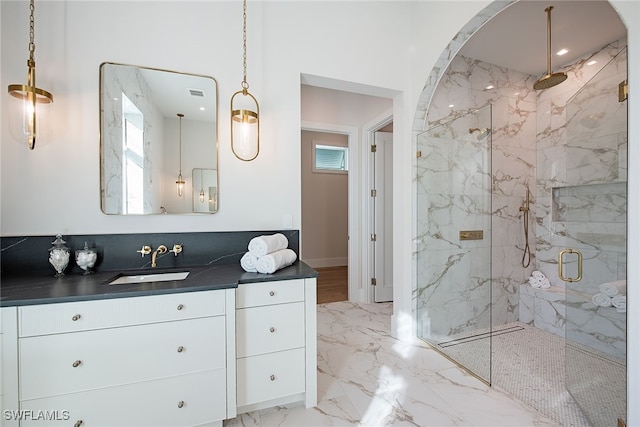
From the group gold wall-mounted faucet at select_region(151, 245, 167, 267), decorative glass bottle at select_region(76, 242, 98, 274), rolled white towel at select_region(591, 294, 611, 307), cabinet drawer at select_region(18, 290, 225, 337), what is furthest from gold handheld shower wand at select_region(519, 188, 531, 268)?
decorative glass bottle at select_region(76, 242, 98, 274)

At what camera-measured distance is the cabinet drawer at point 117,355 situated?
1.19 metres

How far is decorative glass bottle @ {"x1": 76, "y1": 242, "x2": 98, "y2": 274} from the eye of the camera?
5.27ft

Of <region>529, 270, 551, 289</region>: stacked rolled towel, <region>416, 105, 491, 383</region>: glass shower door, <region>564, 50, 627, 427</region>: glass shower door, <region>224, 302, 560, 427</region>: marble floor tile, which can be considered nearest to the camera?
<region>564, 50, 627, 427</region>: glass shower door

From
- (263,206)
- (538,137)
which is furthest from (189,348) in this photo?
(538,137)

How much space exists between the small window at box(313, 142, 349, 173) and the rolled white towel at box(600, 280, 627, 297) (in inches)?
177

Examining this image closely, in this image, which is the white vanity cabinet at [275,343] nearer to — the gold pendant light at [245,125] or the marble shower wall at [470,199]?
the gold pendant light at [245,125]

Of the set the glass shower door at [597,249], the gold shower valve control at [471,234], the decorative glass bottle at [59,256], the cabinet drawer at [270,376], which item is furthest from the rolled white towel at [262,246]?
the glass shower door at [597,249]

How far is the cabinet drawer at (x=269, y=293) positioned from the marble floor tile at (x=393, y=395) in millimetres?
723

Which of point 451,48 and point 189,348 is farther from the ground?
point 451,48

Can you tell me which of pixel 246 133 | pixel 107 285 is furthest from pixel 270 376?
pixel 246 133

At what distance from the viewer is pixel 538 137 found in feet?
10.1

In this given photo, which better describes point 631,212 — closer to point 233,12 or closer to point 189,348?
point 189,348

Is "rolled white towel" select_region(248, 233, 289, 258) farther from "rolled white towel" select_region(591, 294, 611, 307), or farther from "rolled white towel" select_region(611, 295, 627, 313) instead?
"rolled white towel" select_region(591, 294, 611, 307)

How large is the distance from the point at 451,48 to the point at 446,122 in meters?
0.59
